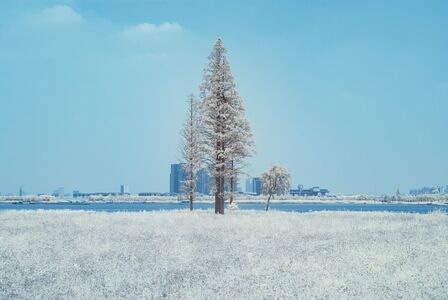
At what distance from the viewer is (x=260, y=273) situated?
13.5 m

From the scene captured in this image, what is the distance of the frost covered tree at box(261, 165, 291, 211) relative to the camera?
71750 millimetres

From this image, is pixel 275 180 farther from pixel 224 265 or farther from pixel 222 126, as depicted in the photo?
pixel 224 265

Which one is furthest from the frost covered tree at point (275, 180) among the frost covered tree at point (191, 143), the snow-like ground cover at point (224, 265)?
the snow-like ground cover at point (224, 265)

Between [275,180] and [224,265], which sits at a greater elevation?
[275,180]

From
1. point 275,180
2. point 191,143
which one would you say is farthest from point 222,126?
point 275,180

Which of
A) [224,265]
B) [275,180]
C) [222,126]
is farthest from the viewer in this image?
[275,180]

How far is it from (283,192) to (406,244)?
→ 54585mm

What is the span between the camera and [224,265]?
14.9m

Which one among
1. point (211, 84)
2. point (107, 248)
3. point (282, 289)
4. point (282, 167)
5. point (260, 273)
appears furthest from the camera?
point (282, 167)

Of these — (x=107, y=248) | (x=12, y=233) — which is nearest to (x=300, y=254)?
(x=107, y=248)

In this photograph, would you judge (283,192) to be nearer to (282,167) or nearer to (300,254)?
(282,167)

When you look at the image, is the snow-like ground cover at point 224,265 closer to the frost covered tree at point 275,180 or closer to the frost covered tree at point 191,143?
the frost covered tree at point 191,143

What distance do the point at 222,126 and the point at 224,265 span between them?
2749 cm

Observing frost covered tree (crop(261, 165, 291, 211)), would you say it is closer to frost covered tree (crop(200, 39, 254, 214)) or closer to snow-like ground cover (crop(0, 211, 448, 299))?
frost covered tree (crop(200, 39, 254, 214))
